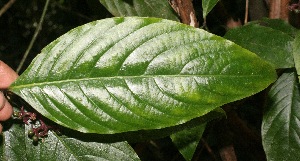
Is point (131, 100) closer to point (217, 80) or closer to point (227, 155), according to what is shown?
point (217, 80)

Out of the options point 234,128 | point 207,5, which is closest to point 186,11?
point 207,5

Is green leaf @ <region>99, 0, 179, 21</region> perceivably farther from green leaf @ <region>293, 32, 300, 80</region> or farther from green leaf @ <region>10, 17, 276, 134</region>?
green leaf @ <region>10, 17, 276, 134</region>

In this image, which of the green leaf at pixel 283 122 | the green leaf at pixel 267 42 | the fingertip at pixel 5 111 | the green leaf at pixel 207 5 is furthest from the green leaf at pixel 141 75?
the green leaf at pixel 283 122

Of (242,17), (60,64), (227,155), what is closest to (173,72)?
(60,64)

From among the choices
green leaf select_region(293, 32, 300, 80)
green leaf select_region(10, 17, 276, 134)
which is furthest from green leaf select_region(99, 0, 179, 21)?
green leaf select_region(10, 17, 276, 134)

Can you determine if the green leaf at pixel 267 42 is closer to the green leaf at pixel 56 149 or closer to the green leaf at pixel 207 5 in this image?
the green leaf at pixel 207 5

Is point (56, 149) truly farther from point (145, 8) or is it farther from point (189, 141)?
point (145, 8)
